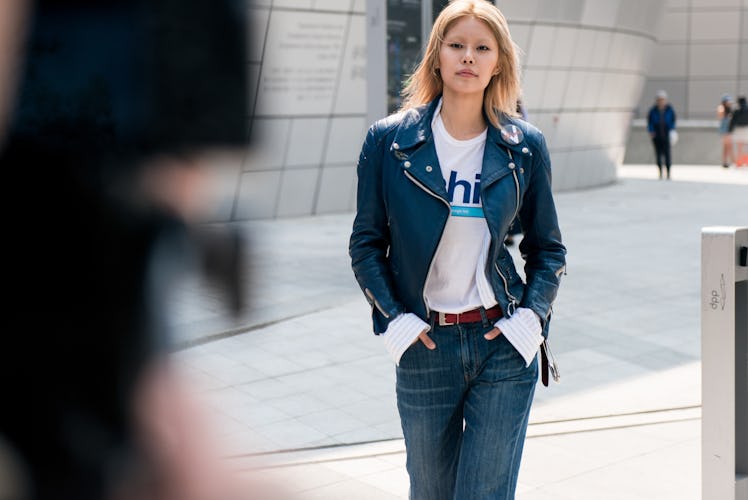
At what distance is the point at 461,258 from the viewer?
3049mm

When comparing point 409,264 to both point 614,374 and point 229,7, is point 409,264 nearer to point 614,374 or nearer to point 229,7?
point 229,7

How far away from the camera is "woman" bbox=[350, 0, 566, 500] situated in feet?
10.00

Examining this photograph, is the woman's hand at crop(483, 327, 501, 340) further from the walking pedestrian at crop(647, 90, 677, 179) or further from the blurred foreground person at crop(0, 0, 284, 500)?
the walking pedestrian at crop(647, 90, 677, 179)

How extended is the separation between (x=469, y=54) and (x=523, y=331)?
813 millimetres

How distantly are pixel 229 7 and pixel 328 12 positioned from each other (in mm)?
15457

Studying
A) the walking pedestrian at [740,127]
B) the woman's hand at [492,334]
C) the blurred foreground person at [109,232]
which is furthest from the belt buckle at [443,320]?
the walking pedestrian at [740,127]

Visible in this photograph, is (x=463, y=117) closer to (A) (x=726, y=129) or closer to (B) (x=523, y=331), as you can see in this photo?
(B) (x=523, y=331)

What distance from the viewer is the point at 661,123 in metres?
23.5

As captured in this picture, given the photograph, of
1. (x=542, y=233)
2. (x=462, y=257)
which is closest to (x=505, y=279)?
(x=462, y=257)

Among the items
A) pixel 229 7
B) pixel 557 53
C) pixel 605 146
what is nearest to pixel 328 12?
pixel 557 53

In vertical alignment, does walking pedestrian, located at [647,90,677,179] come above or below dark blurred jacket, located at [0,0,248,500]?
below

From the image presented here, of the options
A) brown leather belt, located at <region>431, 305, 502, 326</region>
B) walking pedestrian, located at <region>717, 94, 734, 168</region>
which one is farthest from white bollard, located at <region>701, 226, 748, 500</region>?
walking pedestrian, located at <region>717, 94, 734, 168</region>

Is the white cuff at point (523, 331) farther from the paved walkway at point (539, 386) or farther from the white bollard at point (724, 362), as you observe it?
the white bollard at point (724, 362)

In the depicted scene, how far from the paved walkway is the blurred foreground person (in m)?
0.02
